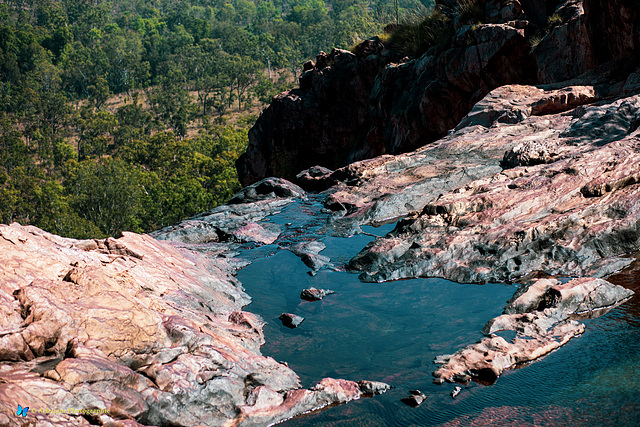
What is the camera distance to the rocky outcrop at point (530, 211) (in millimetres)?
7359

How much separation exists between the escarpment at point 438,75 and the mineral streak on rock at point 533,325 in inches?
345

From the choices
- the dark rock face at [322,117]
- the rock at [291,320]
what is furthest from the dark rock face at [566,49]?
the rock at [291,320]

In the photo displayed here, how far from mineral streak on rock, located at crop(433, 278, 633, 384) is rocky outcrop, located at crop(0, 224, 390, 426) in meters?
1.24

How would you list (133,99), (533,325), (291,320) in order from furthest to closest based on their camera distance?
1. (133,99)
2. (291,320)
3. (533,325)

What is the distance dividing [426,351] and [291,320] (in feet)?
6.37

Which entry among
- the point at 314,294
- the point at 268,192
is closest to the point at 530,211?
the point at 314,294

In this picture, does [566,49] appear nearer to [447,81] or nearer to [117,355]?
[447,81]

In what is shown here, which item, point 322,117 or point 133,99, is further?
point 133,99

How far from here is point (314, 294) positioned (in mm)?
7770

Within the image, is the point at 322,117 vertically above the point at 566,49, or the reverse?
the point at 566,49

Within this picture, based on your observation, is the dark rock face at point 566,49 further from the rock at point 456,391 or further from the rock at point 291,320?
the rock at point 456,391

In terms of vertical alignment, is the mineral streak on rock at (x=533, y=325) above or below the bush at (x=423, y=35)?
below

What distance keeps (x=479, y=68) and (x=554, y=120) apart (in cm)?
695

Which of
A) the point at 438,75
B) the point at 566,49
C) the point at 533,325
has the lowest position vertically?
the point at 533,325
